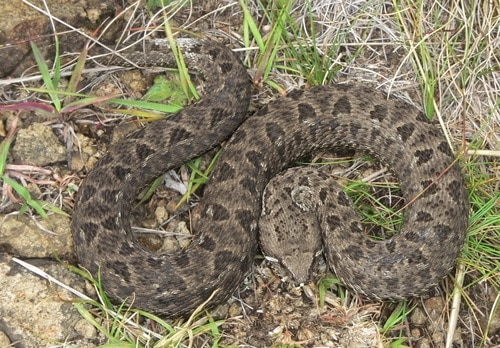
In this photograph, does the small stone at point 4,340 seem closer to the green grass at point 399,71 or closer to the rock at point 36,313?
the rock at point 36,313

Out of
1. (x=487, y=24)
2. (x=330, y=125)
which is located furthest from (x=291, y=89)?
(x=487, y=24)

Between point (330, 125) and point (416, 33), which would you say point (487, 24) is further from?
point (330, 125)

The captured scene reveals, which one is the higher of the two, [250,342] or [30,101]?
[30,101]

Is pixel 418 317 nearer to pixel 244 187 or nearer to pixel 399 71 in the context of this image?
pixel 244 187

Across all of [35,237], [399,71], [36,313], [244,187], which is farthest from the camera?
[399,71]

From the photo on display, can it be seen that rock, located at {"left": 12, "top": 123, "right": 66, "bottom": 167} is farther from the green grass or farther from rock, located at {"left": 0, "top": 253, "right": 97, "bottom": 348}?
rock, located at {"left": 0, "top": 253, "right": 97, "bottom": 348}

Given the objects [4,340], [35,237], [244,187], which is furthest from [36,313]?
[244,187]
